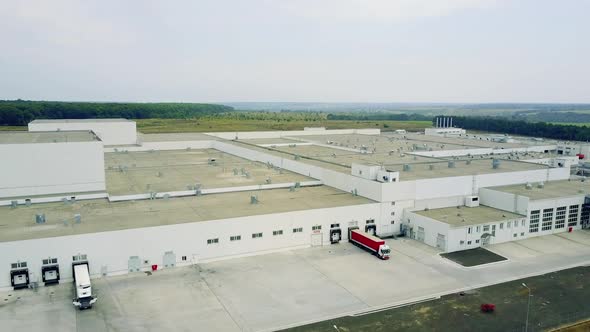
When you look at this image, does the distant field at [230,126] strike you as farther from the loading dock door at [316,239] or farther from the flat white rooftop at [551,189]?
the loading dock door at [316,239]

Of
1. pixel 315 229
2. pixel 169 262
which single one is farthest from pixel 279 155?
pixel 169 262

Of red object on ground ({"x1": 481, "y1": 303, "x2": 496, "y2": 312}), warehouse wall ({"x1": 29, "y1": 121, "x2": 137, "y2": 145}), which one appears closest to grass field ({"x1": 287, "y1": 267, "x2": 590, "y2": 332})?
red object on ground ({"x1": 481, "y1": 303, "x2": 496, "y2": 312})

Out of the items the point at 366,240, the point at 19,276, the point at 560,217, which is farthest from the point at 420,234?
the point at 19,276

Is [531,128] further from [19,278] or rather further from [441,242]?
[19,278]

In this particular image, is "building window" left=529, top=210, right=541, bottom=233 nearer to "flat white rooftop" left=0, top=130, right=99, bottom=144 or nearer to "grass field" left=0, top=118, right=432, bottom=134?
"flat white rooftop" left=0, top=130, right=99, bottom=144

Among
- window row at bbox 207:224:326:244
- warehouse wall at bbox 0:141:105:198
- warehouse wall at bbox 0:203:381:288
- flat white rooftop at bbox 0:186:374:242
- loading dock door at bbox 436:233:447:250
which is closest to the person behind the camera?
warehouse wall at bbox 0:203:381:288
